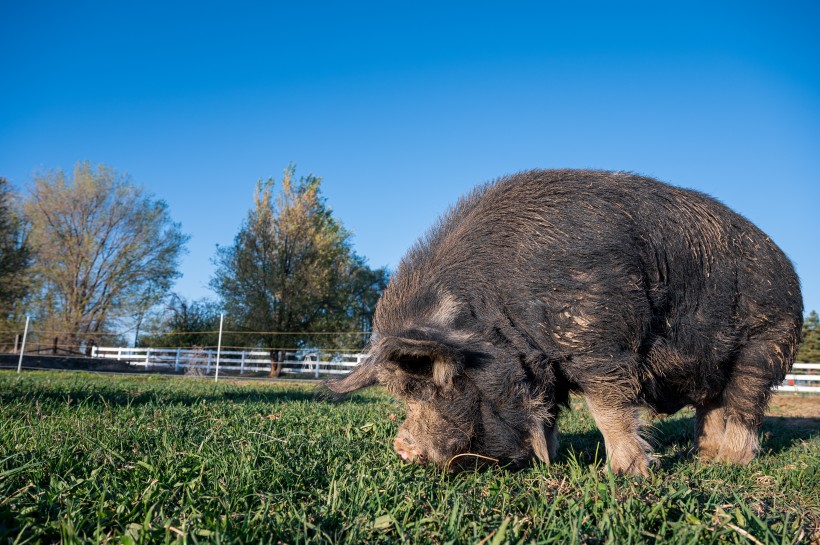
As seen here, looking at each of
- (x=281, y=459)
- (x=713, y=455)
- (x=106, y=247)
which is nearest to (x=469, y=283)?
(x=281, y=459)

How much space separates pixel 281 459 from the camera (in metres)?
3.24

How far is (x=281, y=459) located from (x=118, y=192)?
35599 mm

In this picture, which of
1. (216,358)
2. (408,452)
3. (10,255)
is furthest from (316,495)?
(10,255)

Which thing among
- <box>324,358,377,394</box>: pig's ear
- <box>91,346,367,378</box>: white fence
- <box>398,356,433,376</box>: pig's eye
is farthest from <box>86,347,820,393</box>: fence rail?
<box>398,356,433,376</box>: pig's eye

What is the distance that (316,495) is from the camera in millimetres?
2568

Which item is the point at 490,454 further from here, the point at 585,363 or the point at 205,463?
the point at 205,463

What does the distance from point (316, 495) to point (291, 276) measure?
29.9 metres

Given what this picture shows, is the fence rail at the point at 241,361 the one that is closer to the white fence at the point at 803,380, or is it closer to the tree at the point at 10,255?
the white fence at the point at 803,380

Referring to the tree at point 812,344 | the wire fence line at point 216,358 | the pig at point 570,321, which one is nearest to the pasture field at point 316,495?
the pig at point 570,321

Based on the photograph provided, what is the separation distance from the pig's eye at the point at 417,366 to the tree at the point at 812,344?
31292mm

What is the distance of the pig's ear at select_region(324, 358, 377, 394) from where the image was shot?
4184 mm

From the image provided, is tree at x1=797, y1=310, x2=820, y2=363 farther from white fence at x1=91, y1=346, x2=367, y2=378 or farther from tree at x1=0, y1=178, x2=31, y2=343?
tree at x1=0, y1=178, x2=31, y2=343

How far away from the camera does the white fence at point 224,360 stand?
1000 inches

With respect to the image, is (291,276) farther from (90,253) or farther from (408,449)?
(408,449)
